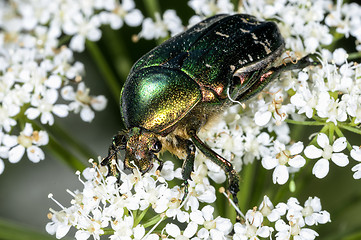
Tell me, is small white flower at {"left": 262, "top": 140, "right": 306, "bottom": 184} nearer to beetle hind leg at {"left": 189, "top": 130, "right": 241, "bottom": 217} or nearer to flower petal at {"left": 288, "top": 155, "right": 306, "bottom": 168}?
flower petal at {"left": 288, "top": 155, "right": 306, "bottom": 168}

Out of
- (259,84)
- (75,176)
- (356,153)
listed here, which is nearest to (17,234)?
(75,176)

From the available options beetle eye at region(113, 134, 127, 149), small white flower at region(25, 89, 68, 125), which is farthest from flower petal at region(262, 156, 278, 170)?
small white flower at region(25, 89, 68, 125)

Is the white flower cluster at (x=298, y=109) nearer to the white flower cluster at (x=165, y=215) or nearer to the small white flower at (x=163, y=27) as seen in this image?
the white flower cluster at (x=165, y=215)

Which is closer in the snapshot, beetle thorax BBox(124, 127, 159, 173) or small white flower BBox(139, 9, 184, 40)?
beetle thorax BBox(124, 127, 159, 173)

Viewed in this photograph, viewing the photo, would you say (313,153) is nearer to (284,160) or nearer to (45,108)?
(284,160)

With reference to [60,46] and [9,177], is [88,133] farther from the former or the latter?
[60,46]
